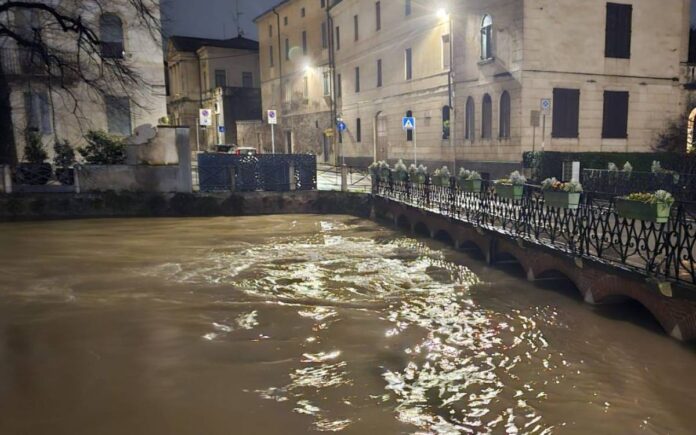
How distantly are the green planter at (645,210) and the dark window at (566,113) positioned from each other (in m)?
14.4

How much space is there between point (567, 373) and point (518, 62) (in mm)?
16814

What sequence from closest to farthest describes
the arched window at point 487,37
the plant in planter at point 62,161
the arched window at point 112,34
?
the plant in planter at point 62,161
the arched window at point 487,37
the arched window at point 112,34

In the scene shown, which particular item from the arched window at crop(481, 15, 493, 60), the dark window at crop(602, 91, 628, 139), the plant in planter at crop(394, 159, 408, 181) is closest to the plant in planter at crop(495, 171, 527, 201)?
the plant in planter at crop(394, 159, 408, 181)

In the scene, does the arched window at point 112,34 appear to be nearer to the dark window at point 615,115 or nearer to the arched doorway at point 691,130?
the dark window at point 615,115

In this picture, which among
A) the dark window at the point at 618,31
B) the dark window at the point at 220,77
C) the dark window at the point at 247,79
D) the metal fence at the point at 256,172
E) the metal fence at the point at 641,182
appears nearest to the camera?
the metal fence at the point at 641,182

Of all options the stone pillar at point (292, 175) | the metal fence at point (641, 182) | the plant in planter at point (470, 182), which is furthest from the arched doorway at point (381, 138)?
the plant in planter at point (470, 182)

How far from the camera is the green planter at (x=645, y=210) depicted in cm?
744

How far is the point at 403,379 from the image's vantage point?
646 centimetres

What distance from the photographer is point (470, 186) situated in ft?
43.1

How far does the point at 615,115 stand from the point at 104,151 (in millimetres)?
21412

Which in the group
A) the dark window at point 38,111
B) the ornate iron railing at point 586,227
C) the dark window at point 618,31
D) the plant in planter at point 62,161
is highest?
the dark window at point 618,31

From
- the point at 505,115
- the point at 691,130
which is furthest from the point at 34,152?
the point at 691,130

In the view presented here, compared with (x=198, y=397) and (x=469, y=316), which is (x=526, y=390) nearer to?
(x=469, y=316)

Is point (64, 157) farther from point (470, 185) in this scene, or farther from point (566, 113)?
point (566, 113)
